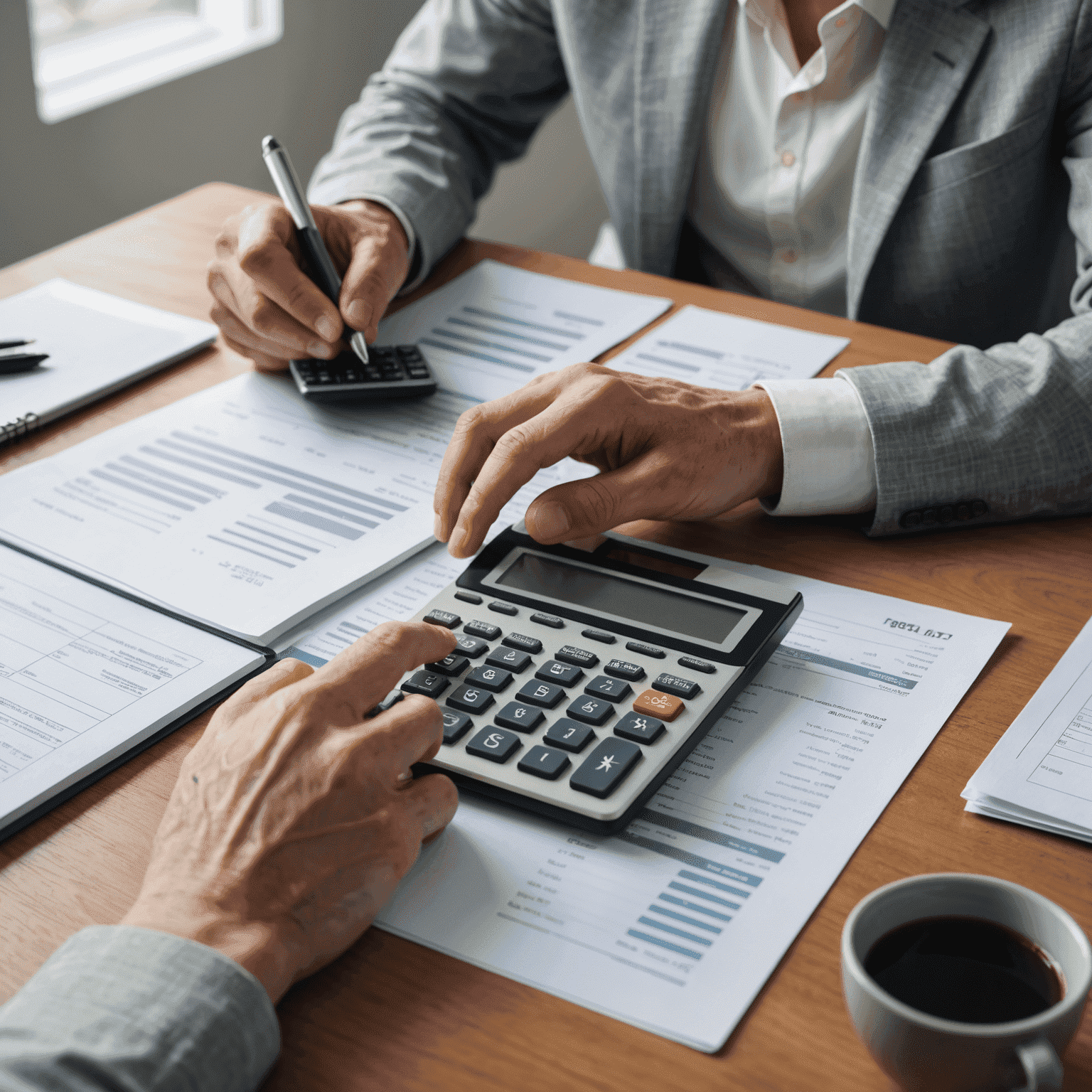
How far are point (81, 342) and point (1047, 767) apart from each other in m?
0.85

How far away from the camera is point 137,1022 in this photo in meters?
0.44

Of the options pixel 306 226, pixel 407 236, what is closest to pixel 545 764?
pixel 306 226

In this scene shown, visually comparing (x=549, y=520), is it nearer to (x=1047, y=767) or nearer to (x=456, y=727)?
(x=456, y=727)

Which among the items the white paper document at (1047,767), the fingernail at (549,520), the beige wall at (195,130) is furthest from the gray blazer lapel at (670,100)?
the beige wall at (195,130)

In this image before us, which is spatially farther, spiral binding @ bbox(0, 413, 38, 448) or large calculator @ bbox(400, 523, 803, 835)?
spiral binding @ bbox(0, 413, 38, 448)

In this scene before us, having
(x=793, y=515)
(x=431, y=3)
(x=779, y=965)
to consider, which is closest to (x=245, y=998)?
(x=779, y=965)

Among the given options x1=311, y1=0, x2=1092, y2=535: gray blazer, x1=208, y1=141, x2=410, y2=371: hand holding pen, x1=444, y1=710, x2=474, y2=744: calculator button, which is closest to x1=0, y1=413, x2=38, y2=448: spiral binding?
x1=208, y1=141, x2=410, y2=371: hand holding pen

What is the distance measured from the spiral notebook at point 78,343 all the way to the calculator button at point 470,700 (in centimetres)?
50

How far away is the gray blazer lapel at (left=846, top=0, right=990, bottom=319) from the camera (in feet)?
3.39

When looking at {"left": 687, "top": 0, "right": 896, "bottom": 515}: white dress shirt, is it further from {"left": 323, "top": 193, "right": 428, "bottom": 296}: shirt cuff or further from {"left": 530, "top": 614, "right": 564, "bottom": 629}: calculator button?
{"left": 530, "top": 614, "right": 564, "bottom": 629}: calculator button

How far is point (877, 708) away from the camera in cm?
63

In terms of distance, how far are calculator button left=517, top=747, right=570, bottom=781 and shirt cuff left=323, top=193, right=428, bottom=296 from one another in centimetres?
67

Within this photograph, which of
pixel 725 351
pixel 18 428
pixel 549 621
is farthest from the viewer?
pixel 725 351

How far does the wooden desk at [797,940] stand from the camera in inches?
17.7
